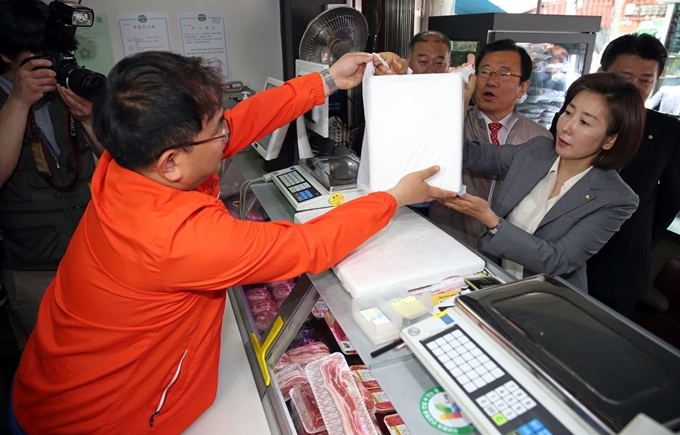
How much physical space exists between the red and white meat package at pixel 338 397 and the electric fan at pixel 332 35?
5.40 feet

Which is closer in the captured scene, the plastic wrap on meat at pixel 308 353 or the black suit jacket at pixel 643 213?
the plastic wrap on meat at pixel 308 353

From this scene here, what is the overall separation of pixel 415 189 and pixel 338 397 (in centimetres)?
80

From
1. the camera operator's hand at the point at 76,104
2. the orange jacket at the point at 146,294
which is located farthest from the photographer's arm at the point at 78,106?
the orange jacket at the point at 146,294

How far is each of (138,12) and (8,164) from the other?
6.12 feet

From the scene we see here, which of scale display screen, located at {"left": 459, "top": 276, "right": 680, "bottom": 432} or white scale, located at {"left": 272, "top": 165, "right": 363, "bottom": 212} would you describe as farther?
white scale, located at {"left": 272, "top": 165, "right": 363, "bottom": 212}

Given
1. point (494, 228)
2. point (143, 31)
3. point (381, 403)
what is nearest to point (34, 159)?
point (143, 31)

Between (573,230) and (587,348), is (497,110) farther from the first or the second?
(587,348)

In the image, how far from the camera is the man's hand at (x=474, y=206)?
155 centimetres

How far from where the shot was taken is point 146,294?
3.62ft

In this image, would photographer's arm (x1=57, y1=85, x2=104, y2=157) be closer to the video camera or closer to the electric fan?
the video camera

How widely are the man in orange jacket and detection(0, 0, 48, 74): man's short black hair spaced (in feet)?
3.68

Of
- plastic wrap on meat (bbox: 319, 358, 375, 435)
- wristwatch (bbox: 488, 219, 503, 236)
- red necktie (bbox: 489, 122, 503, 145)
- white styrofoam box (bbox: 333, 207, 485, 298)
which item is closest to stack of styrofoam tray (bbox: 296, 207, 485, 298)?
white styrofoam box (bbox: 333, 207, 485, 298)

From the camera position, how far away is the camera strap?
1994mm

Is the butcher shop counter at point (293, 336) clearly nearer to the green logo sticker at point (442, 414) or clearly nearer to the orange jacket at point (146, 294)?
the green logo sticker at point (442, 414)
